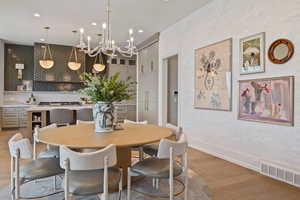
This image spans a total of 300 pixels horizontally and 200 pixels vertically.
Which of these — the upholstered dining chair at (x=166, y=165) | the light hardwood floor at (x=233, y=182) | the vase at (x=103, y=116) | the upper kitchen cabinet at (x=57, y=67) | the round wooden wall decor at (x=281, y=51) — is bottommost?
the light hardwood floor at (x=233, y=182)

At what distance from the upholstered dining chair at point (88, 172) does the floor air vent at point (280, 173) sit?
7.12ft

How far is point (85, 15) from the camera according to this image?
452 cm

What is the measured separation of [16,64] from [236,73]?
284 inches

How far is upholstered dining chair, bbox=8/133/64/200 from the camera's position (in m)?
1.64

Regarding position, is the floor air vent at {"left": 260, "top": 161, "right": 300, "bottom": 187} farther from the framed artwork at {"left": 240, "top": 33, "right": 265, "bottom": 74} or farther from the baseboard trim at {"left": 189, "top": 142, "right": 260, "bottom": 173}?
the framed artwork at {"left": 240, "top": 33, "right": 265, "bottom": 74}

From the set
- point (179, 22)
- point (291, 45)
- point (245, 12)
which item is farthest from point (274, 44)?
point (179, 22)

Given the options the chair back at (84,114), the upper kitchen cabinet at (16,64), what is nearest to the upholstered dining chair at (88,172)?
the chair back at (84,114)

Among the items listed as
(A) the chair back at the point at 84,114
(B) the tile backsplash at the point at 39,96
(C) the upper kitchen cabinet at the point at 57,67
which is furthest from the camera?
(B) the tile backsplash at the point at 39,96

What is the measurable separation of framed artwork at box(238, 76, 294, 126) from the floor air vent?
0.59 meters

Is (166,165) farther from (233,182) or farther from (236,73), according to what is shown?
(236,73)

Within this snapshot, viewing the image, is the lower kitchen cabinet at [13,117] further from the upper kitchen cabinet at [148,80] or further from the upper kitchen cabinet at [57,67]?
the upper kitchen cabinet at [148,80]

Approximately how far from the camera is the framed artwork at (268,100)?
2.58 m

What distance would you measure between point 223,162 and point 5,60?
7.58m

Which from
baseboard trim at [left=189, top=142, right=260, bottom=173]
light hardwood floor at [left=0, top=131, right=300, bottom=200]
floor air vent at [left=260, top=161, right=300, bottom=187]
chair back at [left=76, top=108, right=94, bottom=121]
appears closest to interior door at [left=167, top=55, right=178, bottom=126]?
baseboard trim at [left=189, top=142, right=260, bottom=173]
